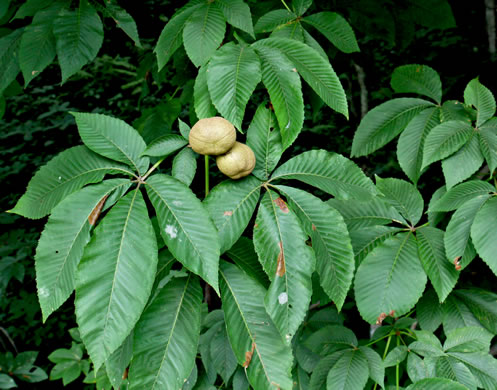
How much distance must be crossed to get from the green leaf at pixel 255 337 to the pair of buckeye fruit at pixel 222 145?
0.23 metres

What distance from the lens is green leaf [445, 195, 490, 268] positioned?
106cm

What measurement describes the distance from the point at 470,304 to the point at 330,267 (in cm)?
65

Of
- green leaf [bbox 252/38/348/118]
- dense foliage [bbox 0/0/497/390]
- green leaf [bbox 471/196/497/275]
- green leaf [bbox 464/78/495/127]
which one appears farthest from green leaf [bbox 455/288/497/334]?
green leaf [bbox 252/38/348/118]

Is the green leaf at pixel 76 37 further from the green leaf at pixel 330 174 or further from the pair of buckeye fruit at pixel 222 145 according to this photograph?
the green leaf at pixel 330 174

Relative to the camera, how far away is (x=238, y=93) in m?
0.90

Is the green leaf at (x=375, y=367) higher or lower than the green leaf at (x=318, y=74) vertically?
lower

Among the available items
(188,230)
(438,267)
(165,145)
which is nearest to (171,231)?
(188,230)

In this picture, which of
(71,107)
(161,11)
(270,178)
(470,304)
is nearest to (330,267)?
(270,178)

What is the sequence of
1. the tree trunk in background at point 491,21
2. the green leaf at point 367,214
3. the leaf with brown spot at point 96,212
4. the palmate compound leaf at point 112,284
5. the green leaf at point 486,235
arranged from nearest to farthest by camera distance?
the palmate compound leaf at point 112,284, the leaf with brown spot at point 96,212, the green leaf at point 486,235, the green leaf at point 367,214, the tree trunk in background at point 491,21

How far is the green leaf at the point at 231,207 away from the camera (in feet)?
2.73

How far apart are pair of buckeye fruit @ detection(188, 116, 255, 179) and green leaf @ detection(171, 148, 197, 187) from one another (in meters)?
0.06

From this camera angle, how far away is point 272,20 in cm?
121

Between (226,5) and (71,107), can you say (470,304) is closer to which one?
(226,5)

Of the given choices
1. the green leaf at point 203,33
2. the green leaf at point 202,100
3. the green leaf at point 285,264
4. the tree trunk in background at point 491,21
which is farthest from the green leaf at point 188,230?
the tree trunk in background at point 491,21
